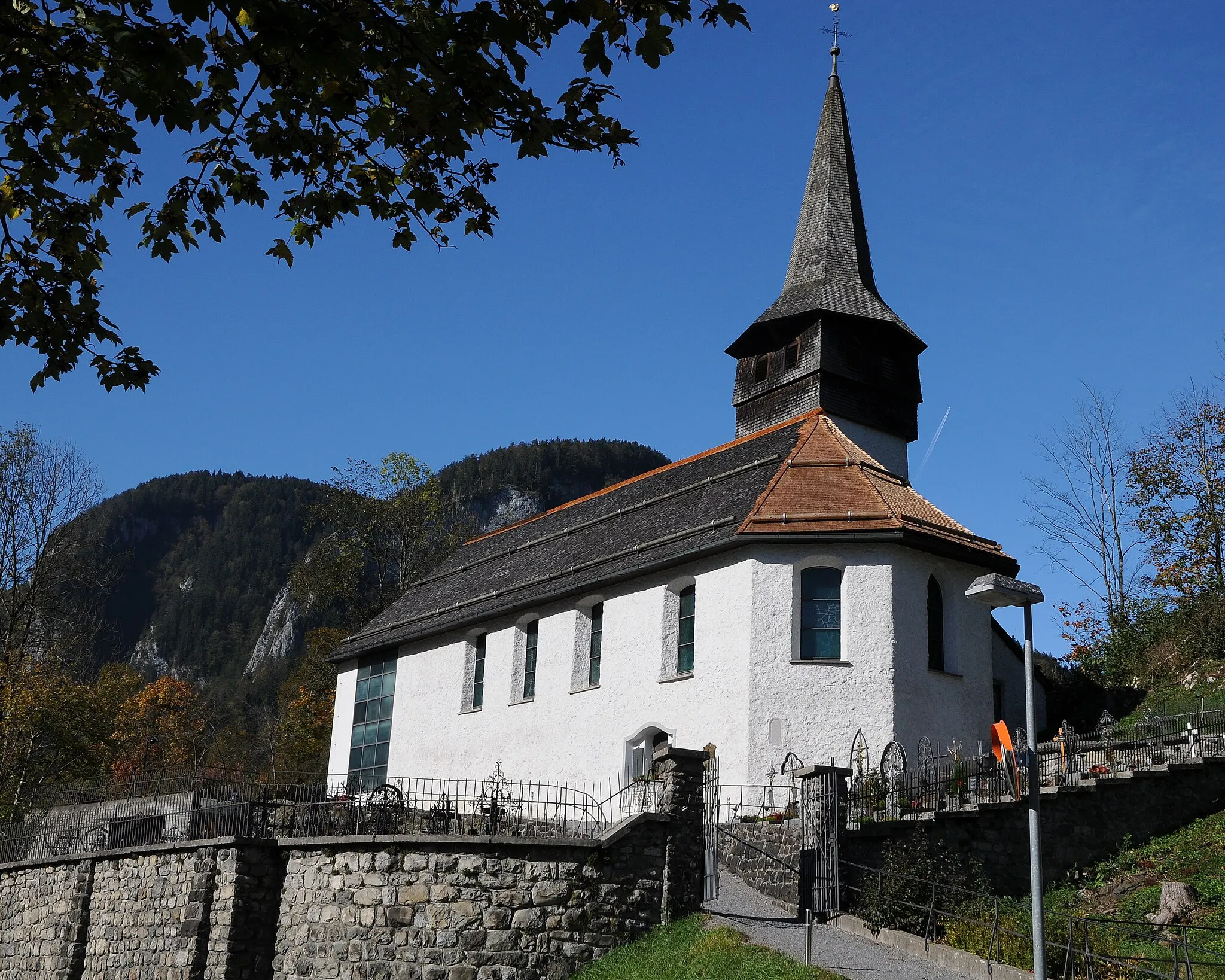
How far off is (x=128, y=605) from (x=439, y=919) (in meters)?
132

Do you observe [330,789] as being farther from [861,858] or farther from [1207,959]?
[1207,959]

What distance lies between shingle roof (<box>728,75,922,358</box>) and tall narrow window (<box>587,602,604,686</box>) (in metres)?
8.26

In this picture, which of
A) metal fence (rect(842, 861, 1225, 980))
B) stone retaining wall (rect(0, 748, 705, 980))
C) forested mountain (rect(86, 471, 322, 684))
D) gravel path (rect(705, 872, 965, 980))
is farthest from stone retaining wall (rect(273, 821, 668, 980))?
forested mountain (rect(86, 471, 322, 684))

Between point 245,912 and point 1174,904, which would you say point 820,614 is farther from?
point 245,912

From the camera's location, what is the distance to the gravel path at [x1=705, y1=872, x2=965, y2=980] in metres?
13.9

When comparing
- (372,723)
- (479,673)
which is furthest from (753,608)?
(372,723)

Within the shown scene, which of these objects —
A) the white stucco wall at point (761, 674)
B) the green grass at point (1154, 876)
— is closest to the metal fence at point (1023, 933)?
the green grass at point (1154, 876)

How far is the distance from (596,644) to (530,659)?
8.10 feet

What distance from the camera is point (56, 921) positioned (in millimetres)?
23203

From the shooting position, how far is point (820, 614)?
2369 cm

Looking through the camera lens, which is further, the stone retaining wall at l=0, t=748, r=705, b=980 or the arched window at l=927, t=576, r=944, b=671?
the arched window at l=927, t=576, r=944, b=671

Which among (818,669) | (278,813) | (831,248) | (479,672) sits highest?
(831,248)

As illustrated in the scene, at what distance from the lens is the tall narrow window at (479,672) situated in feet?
100

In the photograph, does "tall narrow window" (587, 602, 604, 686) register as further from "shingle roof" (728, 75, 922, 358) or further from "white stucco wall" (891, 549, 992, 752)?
"shingle roof" (728, 75, 922, 358)
